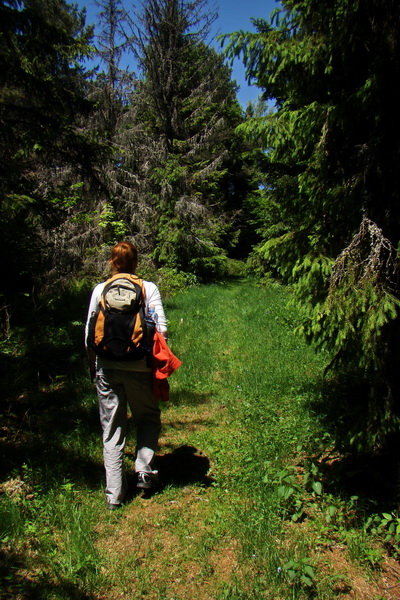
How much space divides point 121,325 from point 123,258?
1.98ft

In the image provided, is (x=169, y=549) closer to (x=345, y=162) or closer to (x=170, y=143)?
(x=345, y=162)

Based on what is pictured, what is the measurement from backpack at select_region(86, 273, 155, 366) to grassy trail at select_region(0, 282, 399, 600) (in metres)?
1.28

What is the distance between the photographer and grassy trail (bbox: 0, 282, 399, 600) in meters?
2.58

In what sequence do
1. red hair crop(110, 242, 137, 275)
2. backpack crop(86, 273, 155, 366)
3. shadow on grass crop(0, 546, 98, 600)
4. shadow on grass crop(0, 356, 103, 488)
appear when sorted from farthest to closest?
shadow on grass crop(0, 356, 103, 488), red hair crop(110, 242, 137, 275), backpack crop(86, 273, 155, 366), shadow on grass crop(0, 546, 98, 600)

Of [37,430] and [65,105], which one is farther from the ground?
[65,105]

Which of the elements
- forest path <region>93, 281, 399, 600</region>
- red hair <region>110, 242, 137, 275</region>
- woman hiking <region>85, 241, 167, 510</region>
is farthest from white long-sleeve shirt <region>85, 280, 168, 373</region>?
forest path <region>93, 281, 399, 600</region>

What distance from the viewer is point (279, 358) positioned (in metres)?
6.79

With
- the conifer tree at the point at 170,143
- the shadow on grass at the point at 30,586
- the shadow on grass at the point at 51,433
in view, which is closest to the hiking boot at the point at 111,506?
the shadow on grass at the point at 51,433

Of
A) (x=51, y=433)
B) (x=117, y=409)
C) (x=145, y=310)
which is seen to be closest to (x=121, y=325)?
(x=145, y=310)

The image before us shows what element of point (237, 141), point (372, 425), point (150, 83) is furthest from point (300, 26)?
point (237, 141)

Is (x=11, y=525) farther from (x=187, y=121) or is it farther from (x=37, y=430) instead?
(x=187, y=121)

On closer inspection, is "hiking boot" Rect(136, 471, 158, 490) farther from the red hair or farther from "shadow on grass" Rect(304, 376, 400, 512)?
the red hair

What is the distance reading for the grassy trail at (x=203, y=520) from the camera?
2.58 metres

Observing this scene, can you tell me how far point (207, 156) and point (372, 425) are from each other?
18638 millimetres
